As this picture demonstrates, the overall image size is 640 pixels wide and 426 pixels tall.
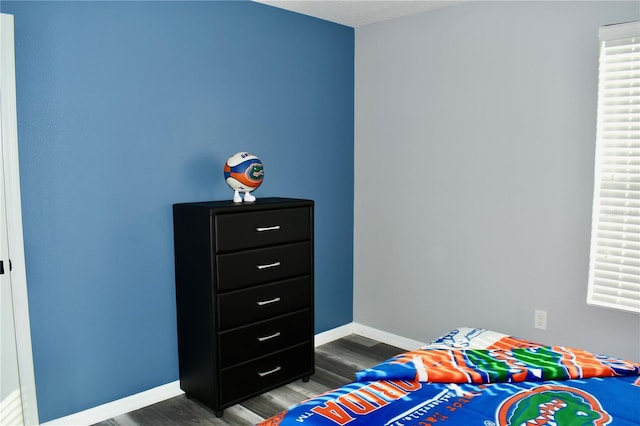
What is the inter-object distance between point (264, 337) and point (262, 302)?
207 mm

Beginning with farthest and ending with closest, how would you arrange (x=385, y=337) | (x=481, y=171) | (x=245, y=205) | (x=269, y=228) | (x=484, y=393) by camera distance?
(x=385, y=337)
(x=481, y=171)
(x=269, y=228)
(x=245, y=205)
(x=484, y=393)

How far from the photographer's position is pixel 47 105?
94.3 inches

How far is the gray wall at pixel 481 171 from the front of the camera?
2801 millimetres

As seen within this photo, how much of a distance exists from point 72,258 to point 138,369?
29.5 inches

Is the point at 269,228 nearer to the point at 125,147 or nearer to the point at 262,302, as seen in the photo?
the point at 262,302

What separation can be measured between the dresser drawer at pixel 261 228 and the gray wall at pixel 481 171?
979 millimetres

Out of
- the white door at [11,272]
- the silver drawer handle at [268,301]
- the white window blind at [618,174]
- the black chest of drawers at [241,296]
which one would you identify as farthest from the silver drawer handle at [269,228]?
the white window blind at [618,174]

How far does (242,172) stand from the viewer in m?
2.82

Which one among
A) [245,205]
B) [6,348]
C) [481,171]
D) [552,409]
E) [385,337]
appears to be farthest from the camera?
[385,337]

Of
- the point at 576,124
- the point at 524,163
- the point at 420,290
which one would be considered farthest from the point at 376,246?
the point at 576,124

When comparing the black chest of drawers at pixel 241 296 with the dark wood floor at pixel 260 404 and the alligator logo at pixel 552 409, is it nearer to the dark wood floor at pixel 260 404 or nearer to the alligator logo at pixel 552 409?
the dark wood floor at pixel 260 404

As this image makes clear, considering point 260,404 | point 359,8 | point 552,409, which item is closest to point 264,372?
point 260,404

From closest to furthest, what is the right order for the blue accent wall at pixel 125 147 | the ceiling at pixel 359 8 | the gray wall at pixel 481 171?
the blue accent wall at pixel 125 147, the gray wall at pixel 481 171, the ceiling at pixel 359 8

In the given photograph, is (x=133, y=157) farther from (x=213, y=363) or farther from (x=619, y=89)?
(x=619, y=89)
